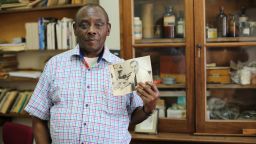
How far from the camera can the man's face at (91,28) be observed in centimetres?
147

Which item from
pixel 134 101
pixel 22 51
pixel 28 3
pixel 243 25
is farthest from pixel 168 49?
pixel 22 51

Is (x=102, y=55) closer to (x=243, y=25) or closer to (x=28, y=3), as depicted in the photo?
(x=243, y=25)

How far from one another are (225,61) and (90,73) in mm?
1238

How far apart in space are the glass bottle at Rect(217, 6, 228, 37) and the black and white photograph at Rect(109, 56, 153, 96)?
3.70ft

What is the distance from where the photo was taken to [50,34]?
2.69m

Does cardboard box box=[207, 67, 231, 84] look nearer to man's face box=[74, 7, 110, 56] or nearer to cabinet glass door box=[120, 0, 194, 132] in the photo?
cabinet glass door box=[120, 0, 194, 132]

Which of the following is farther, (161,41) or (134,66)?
(161,41)

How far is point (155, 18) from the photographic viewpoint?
8.07 feet

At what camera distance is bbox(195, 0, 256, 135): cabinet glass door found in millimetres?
2225

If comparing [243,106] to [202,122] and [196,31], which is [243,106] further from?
[196,31]

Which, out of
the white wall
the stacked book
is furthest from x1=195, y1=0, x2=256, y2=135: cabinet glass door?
the stacked book

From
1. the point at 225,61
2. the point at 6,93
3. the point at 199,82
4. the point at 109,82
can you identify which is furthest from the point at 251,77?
the point at 6,93

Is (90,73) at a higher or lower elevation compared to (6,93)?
higher

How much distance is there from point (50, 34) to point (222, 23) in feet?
4.60
